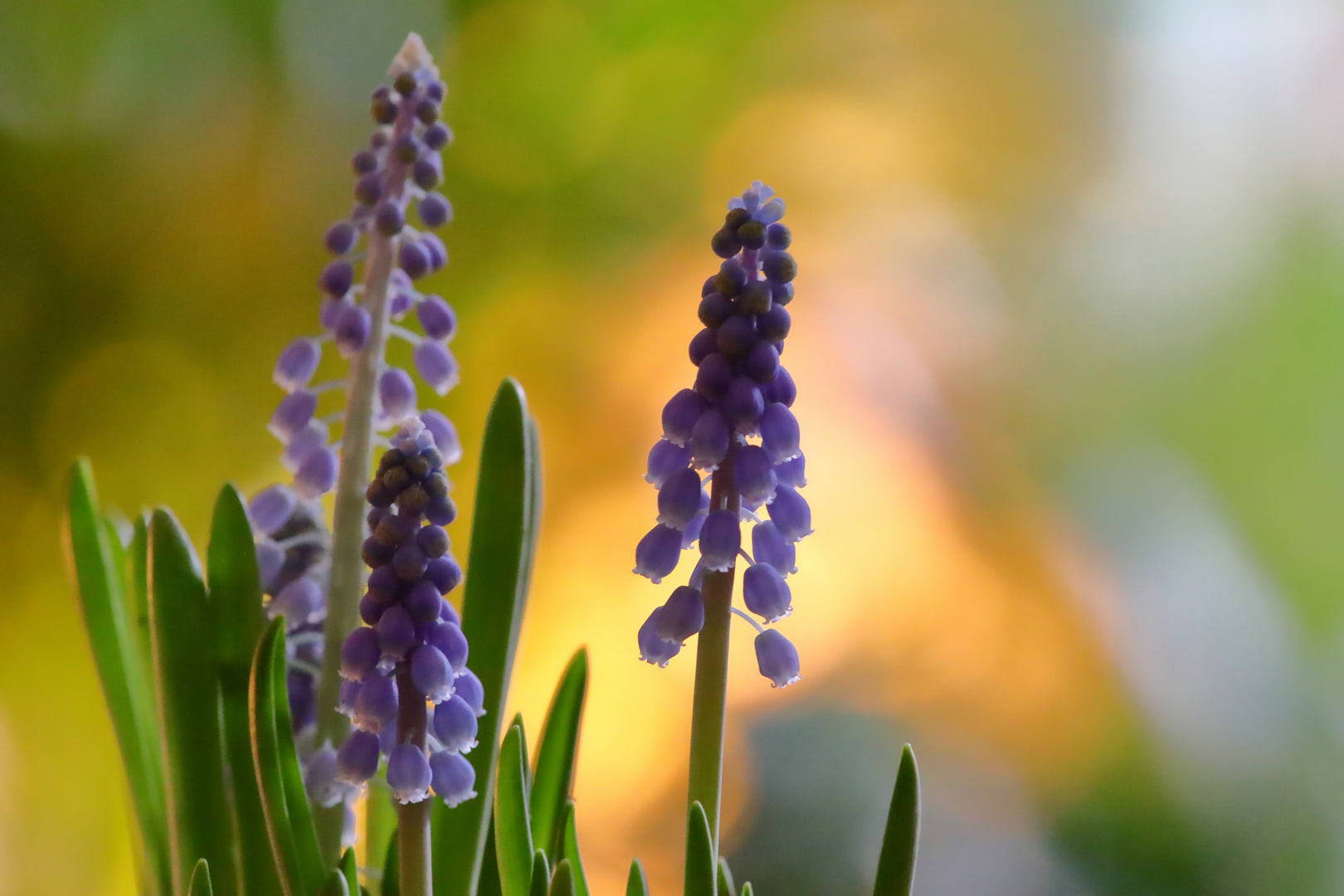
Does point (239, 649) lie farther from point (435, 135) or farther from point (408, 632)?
point (435, 135)

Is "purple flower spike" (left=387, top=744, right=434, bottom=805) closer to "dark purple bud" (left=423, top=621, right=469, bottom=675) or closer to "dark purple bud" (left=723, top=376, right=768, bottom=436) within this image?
"dark purple bud" (left=423, top=621, right=469, bottom=675)

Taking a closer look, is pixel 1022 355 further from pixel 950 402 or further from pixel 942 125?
pixel 942 125

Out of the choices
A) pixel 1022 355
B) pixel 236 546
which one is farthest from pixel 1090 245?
pixel 236 546

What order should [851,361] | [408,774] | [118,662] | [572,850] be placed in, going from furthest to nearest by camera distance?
[851,361] < [118,662] < [572,850] < [408,774]

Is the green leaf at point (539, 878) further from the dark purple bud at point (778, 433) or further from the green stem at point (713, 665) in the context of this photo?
the dark purple bud at point (778, 433)

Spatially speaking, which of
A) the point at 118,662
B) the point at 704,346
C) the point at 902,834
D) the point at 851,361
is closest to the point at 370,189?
the point at 704,346

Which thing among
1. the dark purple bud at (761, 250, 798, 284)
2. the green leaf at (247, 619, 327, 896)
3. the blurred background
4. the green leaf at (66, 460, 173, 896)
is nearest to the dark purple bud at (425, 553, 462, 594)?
the green leaf at (247, 619, 327, 896)
